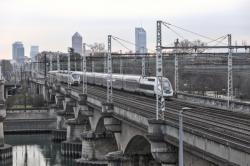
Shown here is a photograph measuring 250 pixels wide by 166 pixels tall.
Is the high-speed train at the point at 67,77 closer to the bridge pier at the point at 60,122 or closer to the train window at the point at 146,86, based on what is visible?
the bridge pier at the point at 60,122

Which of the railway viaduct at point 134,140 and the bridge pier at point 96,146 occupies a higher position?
the railway viaduct at point 134,140

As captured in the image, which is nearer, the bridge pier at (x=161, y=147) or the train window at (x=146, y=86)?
the bridge pier at (x=161, y=147)

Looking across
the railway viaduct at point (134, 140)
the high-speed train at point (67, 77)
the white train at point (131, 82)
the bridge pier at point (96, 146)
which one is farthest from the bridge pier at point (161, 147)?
the high-speed train at point (67, 77)

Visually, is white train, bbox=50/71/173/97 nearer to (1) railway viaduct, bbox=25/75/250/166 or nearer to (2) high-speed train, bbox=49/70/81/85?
(2) high-speed train, bbox=49/70/81/85

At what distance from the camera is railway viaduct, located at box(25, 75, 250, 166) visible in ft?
88.6

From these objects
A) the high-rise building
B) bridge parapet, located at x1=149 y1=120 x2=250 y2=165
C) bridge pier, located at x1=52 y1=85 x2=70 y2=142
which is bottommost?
bridge pier, located at x1=52 y1=85 x2=70 y2=142

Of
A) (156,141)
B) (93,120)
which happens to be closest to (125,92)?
(93,120)

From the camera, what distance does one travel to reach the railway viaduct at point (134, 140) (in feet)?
88.6

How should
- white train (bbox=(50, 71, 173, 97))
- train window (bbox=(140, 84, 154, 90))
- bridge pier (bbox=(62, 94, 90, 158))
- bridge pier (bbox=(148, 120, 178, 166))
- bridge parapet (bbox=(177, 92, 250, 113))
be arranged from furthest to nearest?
bridge pier (bbox=(62, 94, 90, 158)) → train window (bbox=(140, 84, 154, 90)) → white train (bbox=(50, 71, 173, 97)) → bridge parapet (bbox=(177, 92, 250, 113)) → bridge pier (bbox=(148, 120, 178, 166))

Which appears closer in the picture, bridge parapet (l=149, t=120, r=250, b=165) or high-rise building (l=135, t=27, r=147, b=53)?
bridge parapet (l=149, t=120, r=250, b=165)

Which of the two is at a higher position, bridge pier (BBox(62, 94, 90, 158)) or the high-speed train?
the high-speed train

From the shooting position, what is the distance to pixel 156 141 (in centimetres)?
3584

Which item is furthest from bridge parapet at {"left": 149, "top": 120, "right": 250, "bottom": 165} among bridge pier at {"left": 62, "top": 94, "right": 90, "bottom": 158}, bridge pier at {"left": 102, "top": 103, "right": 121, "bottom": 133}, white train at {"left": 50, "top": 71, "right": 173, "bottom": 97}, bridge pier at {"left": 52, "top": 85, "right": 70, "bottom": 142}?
bridge pier at {"left": 52, "top": 85, "right": 70, "bottom": 142}

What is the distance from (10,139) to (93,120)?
145 feet
